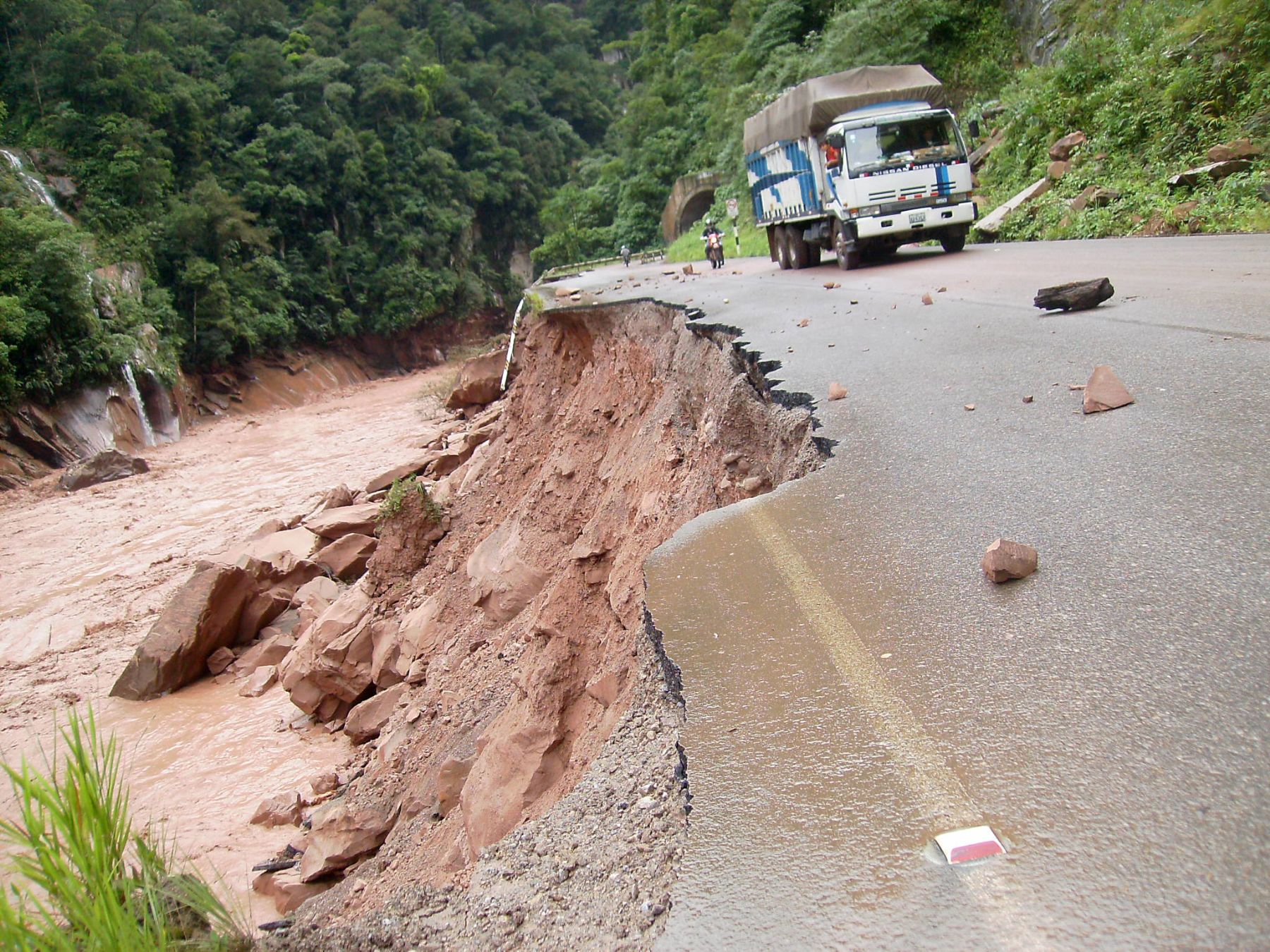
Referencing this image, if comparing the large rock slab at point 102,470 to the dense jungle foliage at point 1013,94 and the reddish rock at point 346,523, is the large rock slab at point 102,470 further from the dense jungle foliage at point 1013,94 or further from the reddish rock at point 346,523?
the dense jungle foliage at point 1013,94

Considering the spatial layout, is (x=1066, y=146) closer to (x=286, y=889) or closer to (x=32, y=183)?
(x=286, y=889)

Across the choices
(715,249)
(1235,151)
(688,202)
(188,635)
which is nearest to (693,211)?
(688,202)

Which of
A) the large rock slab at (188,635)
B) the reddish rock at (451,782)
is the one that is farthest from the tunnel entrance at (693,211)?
the reddish rock at (451,782)

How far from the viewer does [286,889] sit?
646 centimetres

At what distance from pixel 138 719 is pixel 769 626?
10.5 m

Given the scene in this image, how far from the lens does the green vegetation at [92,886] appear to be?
2158 millimetres

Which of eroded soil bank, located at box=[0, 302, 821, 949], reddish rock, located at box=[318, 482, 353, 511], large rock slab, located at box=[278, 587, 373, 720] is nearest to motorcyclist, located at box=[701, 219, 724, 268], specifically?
eroded soil bank, located at box=[0, 302, 821, 949]

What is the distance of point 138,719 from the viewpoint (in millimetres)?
11227

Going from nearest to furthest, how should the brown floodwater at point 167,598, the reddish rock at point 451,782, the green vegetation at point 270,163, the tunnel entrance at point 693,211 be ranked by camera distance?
1. the reddish rock at point 451,782
2. the brown floodwater at point 167,598
3. the green vegetation at point 270,163
4. the tunnel entrance at point 693,211

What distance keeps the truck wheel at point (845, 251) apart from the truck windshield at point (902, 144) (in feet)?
3.35

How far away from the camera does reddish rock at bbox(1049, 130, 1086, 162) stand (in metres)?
17.5

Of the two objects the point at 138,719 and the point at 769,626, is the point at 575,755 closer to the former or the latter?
the point at 769,626

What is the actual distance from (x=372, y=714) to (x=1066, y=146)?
52.3 ft

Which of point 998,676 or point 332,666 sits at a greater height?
point 998,676
